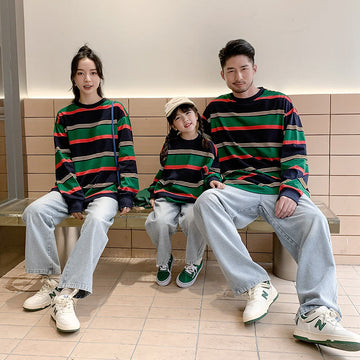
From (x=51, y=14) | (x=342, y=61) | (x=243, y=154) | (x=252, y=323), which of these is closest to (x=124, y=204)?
(x=243, y=154)

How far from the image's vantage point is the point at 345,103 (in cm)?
296

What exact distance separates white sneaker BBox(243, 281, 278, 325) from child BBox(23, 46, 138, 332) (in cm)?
87

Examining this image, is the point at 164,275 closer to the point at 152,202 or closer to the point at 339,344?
the point at 152,202

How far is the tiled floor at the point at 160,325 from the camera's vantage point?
1860 millimetres

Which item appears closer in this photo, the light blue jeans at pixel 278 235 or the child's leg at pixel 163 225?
the light blue jeans at pixel 278 235

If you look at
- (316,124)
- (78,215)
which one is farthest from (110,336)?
(316,124)

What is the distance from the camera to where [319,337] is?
185 cm

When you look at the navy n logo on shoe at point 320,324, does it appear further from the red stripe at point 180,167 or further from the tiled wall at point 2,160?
the tiled wall at point 2,160

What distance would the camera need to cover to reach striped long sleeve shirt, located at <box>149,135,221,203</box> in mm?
2625

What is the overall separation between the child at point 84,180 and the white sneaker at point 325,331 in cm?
113

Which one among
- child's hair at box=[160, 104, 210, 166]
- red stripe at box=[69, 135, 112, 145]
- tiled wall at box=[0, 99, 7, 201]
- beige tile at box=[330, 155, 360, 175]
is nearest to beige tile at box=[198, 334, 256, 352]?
child's hair at box=[160, 104, 210, 166]

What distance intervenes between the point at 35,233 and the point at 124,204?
0.55 meters

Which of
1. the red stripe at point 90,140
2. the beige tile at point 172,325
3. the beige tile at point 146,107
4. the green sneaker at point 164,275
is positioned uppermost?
the beige tile at point 146,107

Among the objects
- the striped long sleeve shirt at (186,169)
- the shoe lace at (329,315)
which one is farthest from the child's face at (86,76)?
the shoe lace at (329,315)
